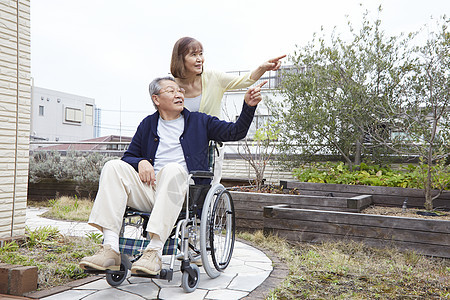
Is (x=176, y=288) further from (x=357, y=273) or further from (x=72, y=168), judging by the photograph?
(x=72, y=168)

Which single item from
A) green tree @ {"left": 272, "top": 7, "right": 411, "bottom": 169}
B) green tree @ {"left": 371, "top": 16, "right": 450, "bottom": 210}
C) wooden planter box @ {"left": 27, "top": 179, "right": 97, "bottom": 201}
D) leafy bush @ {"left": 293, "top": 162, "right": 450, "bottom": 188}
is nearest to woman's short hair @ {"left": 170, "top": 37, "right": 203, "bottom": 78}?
green tree @ {"left": 371, "top": 16, "right": 450, "bottom": 210}

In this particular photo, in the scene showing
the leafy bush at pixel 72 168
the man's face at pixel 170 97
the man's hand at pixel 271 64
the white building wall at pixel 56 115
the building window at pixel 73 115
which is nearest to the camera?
the man's face at pixel 170 97

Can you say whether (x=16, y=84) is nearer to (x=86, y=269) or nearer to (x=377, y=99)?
(x=86, y=269)

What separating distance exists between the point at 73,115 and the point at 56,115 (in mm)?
1401

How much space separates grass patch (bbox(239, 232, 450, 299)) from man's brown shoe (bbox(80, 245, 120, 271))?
0.84 meters

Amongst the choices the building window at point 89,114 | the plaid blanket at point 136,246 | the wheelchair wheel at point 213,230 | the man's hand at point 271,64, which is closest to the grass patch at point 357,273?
the wheelchair wheel at point 213,230

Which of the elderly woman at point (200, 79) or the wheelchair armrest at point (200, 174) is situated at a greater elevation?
the elderly woman at point (200, 79)

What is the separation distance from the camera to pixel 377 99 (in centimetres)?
524

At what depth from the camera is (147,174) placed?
209 cm

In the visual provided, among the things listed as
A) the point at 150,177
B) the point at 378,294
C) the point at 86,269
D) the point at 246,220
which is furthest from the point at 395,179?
the point at 86,269

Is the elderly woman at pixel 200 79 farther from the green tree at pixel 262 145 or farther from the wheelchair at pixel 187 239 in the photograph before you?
the green tree at pixel 262 145

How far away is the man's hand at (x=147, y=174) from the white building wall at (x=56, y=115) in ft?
60.0

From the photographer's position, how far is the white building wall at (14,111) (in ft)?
8.99

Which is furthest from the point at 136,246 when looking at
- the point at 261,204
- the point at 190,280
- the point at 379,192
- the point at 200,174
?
the point at 379,192
